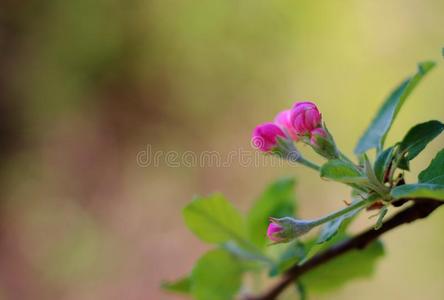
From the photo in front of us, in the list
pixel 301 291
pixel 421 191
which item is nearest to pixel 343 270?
pixel 301 291

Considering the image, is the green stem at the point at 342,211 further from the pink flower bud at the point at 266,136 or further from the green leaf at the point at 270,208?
the green leaf at the point at 270,208

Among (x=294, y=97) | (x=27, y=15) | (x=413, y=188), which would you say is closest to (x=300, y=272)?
(x=413, y=188)

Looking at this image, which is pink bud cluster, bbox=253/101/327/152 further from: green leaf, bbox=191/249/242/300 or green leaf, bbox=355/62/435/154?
green leaf, bbox=191/249/242/300

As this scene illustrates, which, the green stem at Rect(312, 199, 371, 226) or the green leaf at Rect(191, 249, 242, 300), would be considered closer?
the green stem at Rect(312, 199, 371, 226)

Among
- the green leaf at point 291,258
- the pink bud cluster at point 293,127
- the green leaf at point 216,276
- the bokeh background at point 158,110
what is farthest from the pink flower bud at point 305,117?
the bokeh background at point 158,110

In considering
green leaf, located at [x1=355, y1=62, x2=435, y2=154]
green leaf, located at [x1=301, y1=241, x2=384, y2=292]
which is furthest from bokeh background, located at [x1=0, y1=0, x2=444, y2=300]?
green leaf, located at [x1=355, y1=62, x2=435, y2=154]

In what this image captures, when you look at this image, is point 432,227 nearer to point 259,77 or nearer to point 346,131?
point 346,131
